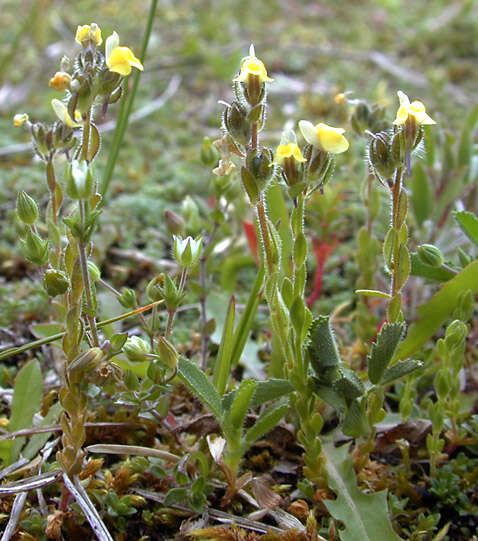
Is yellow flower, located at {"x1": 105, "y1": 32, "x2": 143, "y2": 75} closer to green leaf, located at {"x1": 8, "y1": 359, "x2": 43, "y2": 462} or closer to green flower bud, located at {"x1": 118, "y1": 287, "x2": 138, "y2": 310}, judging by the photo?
green flower bud, located at {"x1": 118, "y1": 287, "x2": 138, "y2": 310}

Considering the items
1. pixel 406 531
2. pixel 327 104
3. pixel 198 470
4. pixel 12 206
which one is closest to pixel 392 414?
pixel 406 531

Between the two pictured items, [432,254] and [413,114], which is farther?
[432,254]

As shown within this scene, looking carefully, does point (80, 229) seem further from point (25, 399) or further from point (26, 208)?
point (25, 399)

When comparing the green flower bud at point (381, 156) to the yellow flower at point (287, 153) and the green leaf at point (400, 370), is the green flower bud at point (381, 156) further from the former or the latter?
the green leaf at point (400, 370)

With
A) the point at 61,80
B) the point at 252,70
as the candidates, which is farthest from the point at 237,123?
the point at 61,80

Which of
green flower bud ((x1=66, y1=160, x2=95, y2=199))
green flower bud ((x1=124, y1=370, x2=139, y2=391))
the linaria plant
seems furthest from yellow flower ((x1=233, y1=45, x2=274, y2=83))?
green flower bud ((x1=124, y1=370, x2=139, y2=391))

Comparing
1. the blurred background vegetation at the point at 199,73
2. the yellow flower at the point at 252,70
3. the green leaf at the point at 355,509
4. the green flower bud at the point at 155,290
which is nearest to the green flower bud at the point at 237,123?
the yellow flower at the point at 252,70
